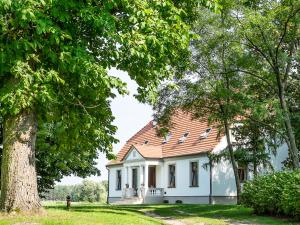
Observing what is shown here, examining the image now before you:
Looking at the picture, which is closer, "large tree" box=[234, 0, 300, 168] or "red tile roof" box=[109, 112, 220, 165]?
"large tree" box=[234, 0, 300, 168]

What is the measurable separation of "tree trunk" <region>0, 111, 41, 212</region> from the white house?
805 inches

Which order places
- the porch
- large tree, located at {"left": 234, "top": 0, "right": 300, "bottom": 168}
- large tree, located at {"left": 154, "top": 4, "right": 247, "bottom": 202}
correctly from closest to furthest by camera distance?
large tree, located at {"left": 234, "top": 0, "right": 300, "bottom": 168}, large tree, located at {"left": 154, "top": 4, "right": 247, "bottom": 202}, the porch

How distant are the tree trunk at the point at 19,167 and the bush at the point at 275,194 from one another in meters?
10.0

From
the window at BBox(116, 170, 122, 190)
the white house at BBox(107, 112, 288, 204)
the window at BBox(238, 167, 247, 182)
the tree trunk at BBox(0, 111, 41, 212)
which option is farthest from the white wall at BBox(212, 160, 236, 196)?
the tree trunk at BBox(0, 111, 41, 212)

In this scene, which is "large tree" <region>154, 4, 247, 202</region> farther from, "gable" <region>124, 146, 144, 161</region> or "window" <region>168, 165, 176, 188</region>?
"gable" <region>124, 146, 144, 161</region>

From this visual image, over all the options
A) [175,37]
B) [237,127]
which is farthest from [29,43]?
[237,127]

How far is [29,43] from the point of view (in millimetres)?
12703

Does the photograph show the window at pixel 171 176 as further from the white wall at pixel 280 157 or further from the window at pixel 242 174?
the white wall at pixel 280 157

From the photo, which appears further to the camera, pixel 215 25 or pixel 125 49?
pixel 215 25

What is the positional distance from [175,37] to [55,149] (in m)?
8.34

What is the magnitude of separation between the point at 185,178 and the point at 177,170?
4.58ft

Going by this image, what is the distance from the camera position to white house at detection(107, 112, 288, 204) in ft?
124

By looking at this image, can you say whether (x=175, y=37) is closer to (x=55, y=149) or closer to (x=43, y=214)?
(x=43, y=214)

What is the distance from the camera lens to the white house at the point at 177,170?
37.7m
